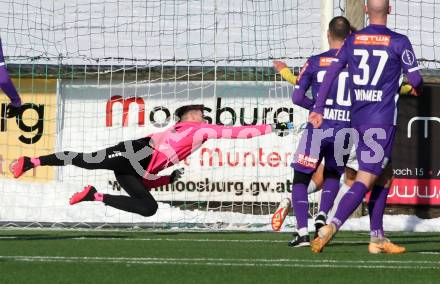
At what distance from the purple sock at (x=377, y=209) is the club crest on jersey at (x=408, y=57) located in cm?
112

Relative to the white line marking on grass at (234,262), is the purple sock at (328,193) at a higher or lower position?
higher

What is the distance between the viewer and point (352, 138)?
9766 mm

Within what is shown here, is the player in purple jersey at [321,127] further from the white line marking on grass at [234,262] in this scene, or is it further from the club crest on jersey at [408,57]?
the white line marking on grass at [234,262]

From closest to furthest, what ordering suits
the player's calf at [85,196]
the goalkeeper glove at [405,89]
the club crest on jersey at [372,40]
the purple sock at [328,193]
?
the club crest on jersey at [372,40]
the goalkeeper glove at [405,89]
the purple sock at [328,193]
the player's calf at [85,196]

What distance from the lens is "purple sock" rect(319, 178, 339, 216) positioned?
33.3 feet

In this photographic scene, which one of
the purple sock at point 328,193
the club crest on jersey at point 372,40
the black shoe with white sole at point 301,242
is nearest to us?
the club crest on jersey at point 372,40

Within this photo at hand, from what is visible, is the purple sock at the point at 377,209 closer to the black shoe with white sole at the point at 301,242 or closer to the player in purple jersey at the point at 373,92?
the player in purple jersey at the point at 373,92

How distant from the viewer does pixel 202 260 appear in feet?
26.0

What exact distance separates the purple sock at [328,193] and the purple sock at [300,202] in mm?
406

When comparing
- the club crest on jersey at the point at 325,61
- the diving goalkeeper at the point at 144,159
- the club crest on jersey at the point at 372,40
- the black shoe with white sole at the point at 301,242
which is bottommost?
the black shoe with white sole at the point at 301,242

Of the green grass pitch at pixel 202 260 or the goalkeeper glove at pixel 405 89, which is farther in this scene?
the goalkeeper glove at pixel 405 89

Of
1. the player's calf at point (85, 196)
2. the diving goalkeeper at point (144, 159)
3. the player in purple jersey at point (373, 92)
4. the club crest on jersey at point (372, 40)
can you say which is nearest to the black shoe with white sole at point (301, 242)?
the player in purple jersey at point (373, 92)

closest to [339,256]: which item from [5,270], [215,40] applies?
[5,270]

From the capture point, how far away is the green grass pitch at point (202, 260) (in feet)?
22.0
